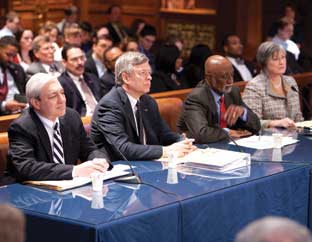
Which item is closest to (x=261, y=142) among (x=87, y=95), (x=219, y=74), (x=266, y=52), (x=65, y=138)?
(x=219, y=74)

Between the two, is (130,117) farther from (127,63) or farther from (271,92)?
(271,92)

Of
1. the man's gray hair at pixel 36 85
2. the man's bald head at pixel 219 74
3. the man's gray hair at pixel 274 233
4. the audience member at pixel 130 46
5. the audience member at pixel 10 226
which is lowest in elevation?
the audience member at pixel 130 46

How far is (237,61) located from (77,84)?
99.9 inches

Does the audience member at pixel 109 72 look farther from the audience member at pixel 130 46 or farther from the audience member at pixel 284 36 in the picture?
the audience member at pixel 284 36

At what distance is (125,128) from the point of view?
418 cm

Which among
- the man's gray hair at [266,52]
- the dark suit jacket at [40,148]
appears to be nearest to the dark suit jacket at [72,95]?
the man's gray hair at [266,52]

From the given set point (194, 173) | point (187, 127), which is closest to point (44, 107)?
point (194, 173)

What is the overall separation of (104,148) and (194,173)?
0.73 meters

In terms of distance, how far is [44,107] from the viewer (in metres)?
3.66

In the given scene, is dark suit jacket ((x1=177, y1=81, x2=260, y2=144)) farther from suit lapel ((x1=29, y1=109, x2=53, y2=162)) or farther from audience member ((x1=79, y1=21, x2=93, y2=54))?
audience member ((x1=79, y1=21, x2=93, y2=54))

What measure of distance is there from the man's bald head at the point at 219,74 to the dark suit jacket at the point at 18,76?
2.52m

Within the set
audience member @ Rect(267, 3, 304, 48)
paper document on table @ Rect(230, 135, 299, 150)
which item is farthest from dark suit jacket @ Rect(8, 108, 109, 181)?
audience member @ Rect(267, 3, 304, 48)

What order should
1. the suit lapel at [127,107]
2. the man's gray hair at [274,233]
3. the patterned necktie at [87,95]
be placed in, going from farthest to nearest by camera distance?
the patterned necktie at [87,95], the suit lapel at [127,107], the man's gray hair at [274,233]

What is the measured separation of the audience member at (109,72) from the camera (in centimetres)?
660
